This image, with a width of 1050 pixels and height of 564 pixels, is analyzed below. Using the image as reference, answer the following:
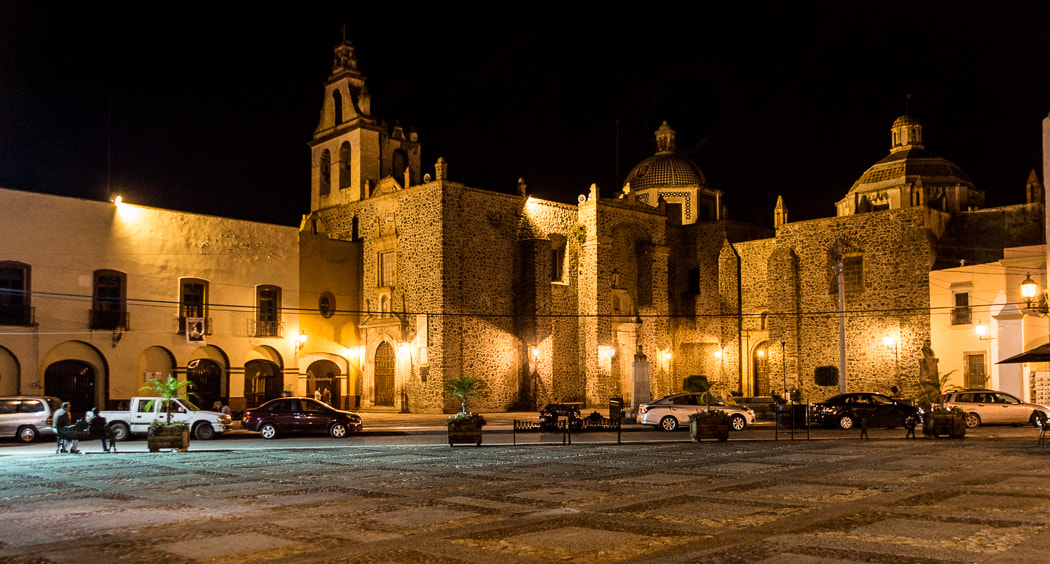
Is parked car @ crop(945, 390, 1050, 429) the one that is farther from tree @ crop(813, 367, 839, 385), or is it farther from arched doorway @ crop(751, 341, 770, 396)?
arched doorway @ crop(751, 341, 770, 396)

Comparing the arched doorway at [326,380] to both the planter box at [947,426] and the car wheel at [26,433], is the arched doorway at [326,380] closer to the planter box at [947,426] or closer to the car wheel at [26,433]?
the car wheel at [26,433]

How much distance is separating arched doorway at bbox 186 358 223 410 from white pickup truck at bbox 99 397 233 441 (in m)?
8.63

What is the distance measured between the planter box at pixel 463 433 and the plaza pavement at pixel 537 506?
5.47ft

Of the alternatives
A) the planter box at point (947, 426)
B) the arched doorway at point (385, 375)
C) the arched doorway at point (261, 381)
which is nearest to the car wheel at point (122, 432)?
the arched doorway at point (261, 381)

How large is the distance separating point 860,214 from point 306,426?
26592 millimetres

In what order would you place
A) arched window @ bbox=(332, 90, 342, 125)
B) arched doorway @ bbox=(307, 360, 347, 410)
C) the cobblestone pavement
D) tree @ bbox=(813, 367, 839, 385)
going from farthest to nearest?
arched window @ bbox=(332, 90, 342, 125)
tree @ bbox=(813, 367, 839, 385)
arched doorway @ bbox=(307, 360, 347, 410)
the cobblestone pavement

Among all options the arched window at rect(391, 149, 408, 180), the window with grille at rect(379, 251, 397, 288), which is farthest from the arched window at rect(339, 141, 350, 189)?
the window with grille at rect(379, 251, 397, 288)

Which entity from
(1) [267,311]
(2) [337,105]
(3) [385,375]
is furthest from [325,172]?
(3) [385,375]

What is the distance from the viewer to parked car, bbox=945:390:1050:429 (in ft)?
91.6

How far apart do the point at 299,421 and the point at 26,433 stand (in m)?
7.49

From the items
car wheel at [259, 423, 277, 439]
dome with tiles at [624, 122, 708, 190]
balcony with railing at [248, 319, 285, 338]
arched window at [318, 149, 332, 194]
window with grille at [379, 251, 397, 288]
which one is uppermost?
dome with tiles at [624, 122, 708, 190]

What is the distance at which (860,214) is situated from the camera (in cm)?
4025

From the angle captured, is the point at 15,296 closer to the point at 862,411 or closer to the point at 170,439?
the point at 170,439

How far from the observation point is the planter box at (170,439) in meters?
20.7
